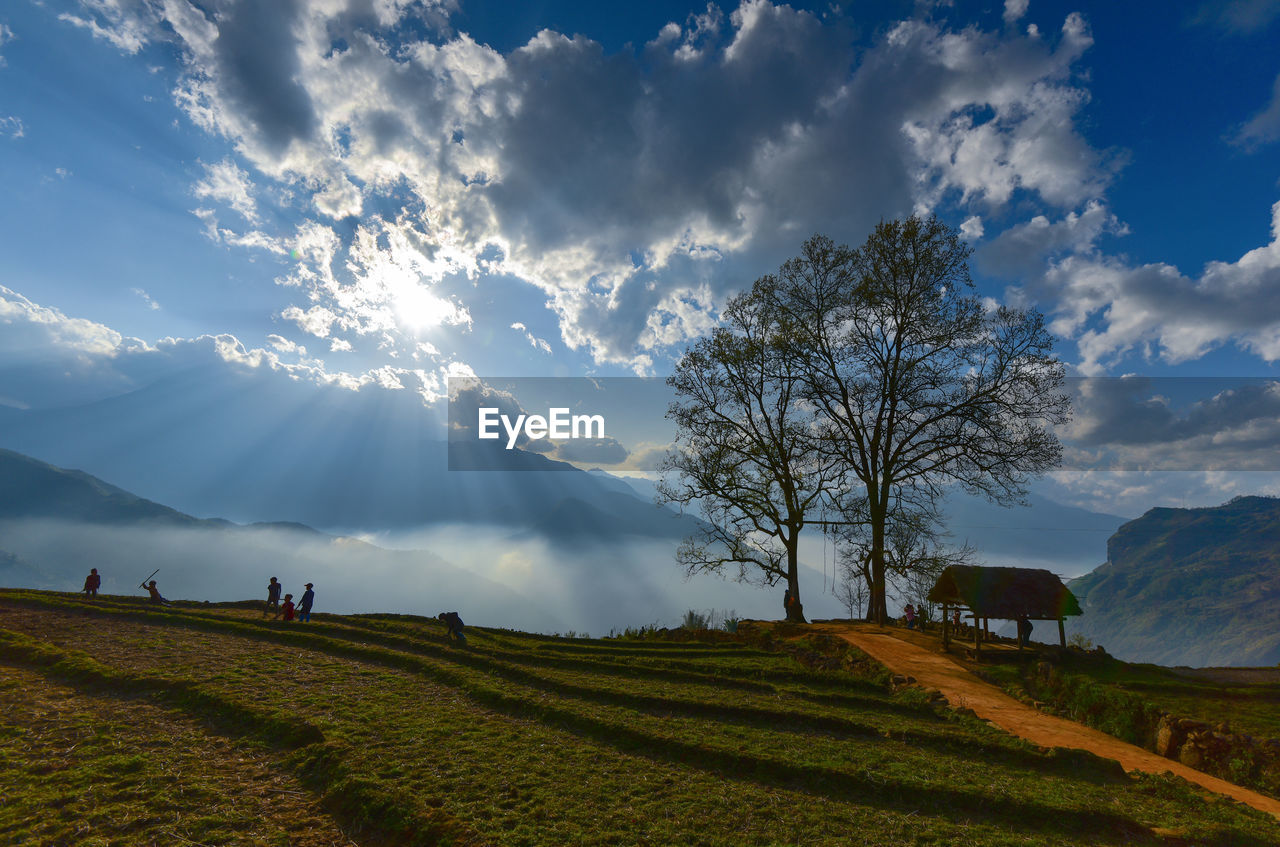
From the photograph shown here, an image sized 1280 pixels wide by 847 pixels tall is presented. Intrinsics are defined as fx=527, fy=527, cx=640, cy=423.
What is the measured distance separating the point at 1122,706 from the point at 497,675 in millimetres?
19410

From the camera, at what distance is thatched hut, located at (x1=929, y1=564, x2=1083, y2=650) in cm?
2120

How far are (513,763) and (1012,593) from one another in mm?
21009

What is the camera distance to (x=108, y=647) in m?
19.2

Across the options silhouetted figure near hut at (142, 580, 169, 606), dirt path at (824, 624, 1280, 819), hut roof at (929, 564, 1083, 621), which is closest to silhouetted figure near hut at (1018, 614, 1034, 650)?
hut roof at (929, 564, 1083, 621)

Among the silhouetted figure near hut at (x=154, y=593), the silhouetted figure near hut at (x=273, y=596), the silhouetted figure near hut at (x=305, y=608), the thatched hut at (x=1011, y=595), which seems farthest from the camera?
the silhouetted figure near hut at (x=154, y=593)

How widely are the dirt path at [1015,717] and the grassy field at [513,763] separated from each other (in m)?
1.17

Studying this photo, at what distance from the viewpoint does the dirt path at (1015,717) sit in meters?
12.0

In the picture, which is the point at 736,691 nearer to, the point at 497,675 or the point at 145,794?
the point at 497,675

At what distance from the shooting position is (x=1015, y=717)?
1573 centimetres

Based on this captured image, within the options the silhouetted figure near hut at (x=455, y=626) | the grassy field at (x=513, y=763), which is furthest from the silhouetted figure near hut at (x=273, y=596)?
the silhouetted figure near hut at (x=455, y=626)

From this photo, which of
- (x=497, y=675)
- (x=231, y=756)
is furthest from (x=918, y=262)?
(x=231, y=756)

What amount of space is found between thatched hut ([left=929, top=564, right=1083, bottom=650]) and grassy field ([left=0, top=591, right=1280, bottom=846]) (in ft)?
18.7

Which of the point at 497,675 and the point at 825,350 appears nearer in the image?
the point at 497,675

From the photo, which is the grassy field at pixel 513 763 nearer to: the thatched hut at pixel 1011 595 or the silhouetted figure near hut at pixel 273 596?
the thatched hut at pixel 1011 595
